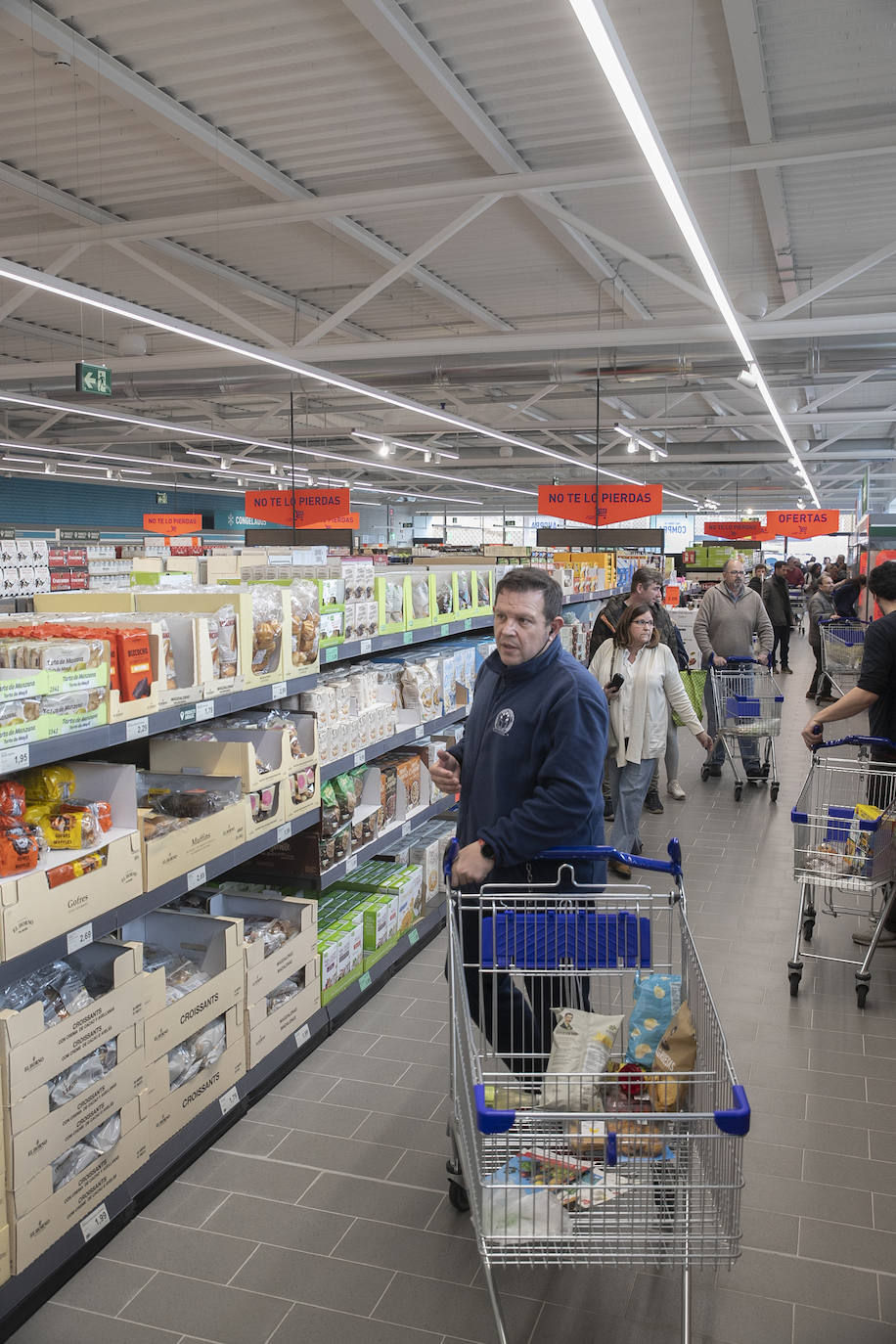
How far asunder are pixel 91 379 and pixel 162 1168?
698 centimetres

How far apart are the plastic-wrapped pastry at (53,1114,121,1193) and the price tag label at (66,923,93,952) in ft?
1.83

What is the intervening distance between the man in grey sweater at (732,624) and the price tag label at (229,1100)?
6323mm

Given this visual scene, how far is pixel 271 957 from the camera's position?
12.4 ft

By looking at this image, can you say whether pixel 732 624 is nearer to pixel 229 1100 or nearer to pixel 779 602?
pixel 229 1100

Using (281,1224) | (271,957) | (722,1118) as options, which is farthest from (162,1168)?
(722,1118)

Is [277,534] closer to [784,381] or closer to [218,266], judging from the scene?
[218,266]

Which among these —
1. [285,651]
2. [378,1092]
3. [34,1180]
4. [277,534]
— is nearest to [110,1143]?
[34,1180]

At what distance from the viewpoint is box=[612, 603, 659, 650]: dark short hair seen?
6098mm

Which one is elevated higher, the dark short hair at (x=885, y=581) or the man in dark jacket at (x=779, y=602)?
the dark short hair at (x=885, y=581)

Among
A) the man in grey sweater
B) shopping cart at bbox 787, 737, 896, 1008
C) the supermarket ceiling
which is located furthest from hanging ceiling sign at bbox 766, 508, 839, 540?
shopping cart at bbox 787, 737, 896, 1008

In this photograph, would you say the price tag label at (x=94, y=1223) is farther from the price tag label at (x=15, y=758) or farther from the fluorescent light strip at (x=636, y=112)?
the fluorescent light strip at (x=636, y=112)

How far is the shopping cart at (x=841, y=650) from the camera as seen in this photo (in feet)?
41.6

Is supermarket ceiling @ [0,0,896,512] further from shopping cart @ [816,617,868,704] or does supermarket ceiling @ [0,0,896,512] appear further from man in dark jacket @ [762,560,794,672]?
shopping cart @ [816,617,868,704]

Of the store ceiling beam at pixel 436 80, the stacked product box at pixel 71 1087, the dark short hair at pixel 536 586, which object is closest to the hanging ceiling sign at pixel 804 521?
the store ceiling beam at pixel 436 80
